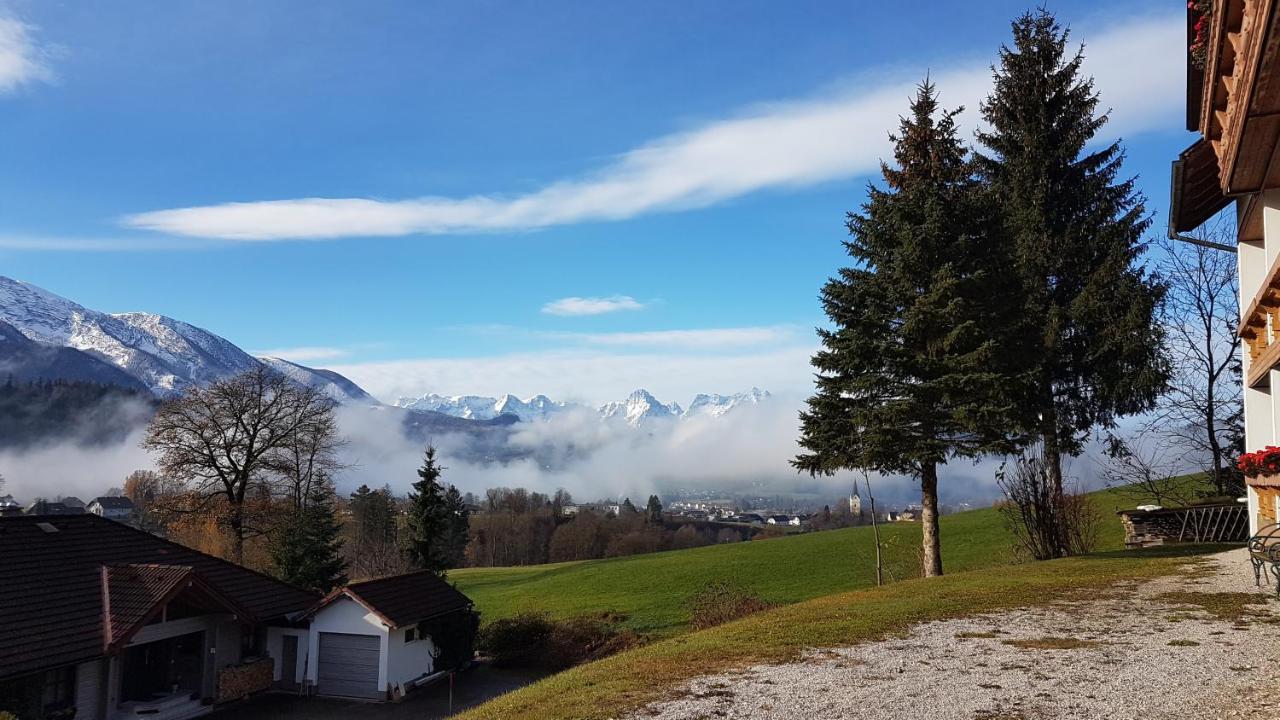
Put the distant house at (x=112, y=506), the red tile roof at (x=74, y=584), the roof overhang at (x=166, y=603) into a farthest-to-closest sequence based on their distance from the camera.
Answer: the distant house at (x=112, y=506) → the roof overhang at (x=166, y=603) → the red tile roof at (x=74, y=584)

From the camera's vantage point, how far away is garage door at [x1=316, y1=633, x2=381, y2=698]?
24.2 m

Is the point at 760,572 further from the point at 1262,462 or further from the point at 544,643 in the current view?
the point at 1262,462

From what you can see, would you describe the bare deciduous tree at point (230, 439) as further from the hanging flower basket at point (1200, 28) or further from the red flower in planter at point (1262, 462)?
the hanging flower basket at point (1200, 28)

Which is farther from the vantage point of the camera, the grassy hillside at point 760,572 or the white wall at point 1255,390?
the grassy hillside at point 760,572

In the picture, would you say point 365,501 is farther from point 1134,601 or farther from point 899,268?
point 1134,601

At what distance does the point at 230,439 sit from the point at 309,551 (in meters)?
9.09

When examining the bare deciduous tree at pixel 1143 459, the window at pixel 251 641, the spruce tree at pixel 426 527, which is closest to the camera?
the window at pixel 251 641

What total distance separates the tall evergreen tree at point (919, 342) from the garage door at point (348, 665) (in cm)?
1447

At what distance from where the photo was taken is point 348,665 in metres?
24.4

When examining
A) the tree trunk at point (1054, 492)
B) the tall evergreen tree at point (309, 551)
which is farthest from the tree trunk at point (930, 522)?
the tall evergreen tree at point (309, 551)

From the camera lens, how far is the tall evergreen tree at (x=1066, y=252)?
24500 millimetres

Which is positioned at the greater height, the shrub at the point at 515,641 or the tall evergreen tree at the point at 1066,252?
the tall evergreen tree at the point at 1066,252

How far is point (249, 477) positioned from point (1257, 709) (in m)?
40.8

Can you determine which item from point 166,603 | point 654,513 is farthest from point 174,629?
point 654,513
